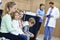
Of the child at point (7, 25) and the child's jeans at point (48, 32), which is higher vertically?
the child at point (7, 25)

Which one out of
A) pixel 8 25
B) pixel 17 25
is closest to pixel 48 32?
pixel 17 25

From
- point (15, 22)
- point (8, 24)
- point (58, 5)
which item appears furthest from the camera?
point (58, 5)


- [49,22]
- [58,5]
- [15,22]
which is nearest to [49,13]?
[49,22]

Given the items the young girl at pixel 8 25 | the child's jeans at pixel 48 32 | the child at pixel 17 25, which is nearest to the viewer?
the young girl at pixel 8 25

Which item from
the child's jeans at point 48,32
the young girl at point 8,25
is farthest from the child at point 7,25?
the child's jeans at point 48,32

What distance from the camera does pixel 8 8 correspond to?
330 cm

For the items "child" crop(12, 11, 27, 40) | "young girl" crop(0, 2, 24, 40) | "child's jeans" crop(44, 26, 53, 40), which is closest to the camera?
"young girl" crop(0, 2, 24, 40)

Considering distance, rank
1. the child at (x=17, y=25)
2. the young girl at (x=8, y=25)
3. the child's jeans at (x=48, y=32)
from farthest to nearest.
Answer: the child's jeans at (x=48, y=32), the child at (x=17, y=25), the young girl at (x=8, y=25)

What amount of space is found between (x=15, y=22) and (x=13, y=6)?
30 centimetres

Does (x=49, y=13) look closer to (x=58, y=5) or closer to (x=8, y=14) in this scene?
(x=58, y=5)

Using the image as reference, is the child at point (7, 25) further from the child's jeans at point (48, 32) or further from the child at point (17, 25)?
the child's jeans at point (48, 32)

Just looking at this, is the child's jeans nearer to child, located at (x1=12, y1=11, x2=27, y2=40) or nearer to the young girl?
child, located at (x1=12, y1=11, x2=27, y2=40)

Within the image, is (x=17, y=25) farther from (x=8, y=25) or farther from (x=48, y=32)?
(x=48, y=32)

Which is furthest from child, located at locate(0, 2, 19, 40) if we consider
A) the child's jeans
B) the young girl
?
the child's jeans
